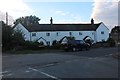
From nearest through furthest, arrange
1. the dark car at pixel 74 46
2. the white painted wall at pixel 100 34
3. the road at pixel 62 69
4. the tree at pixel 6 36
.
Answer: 1. the road at pixel 62 69
2. the dark car at pixel 74 46
3. the tree at pixel 6 36
4. the white painted wall at pixel 100 34

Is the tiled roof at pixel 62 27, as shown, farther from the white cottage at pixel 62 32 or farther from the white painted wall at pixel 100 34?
the white painted wall at pixel 100 34

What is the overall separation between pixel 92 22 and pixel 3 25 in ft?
162

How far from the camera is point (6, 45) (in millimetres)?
51906

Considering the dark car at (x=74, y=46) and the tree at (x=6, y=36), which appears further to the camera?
the tree at (x=6, y=36)

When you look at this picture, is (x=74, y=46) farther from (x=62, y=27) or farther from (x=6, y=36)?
(x=62, y=27)

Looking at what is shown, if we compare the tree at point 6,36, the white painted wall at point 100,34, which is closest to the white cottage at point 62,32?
the white painted wall at point 100,34

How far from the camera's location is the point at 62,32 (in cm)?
9081

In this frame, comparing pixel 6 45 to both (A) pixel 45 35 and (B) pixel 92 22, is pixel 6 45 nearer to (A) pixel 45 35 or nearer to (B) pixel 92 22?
(A) pixel 45 35

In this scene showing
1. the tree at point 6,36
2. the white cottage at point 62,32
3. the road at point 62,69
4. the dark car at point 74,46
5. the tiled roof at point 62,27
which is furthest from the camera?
the tiled roof at point 62,27

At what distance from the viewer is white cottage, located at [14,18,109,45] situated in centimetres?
8956

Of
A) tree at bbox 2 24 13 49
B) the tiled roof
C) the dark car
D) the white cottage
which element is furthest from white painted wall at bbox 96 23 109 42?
tree at bbox 2 24 13 49

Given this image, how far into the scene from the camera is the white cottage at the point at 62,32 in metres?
89.6

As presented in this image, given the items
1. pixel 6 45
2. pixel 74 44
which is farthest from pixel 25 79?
pixel 6 45

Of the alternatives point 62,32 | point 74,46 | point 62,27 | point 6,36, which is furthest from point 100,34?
point 74,46
